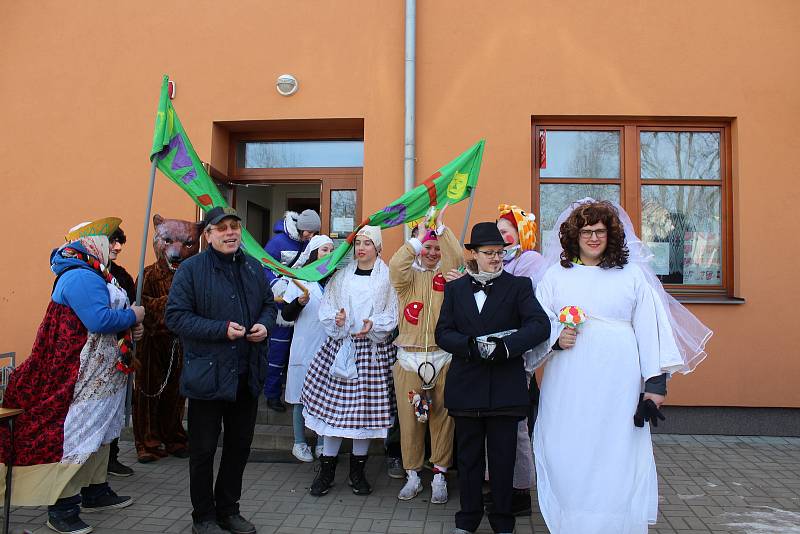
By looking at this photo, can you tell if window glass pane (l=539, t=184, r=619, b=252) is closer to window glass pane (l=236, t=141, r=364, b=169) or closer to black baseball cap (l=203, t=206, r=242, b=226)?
window glass pane (l=236, t=141, r=364, b=169)

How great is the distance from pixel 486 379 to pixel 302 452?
2154 millimetres

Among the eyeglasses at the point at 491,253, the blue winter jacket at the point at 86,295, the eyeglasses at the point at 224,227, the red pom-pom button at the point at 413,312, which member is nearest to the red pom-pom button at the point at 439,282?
the red pom-pom button at the point at 413,312

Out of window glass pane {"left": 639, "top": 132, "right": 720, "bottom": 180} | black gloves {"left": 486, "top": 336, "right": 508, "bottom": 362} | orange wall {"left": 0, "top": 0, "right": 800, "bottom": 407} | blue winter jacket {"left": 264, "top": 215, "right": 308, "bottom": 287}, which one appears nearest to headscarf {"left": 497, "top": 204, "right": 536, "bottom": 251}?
black gloves {"left": 486, "top": 336, "right": 508, "bottom": 362}

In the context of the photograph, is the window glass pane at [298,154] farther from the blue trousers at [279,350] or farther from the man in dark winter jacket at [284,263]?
the blue trousers at [279,350]

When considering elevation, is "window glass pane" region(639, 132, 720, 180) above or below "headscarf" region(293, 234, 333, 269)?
above

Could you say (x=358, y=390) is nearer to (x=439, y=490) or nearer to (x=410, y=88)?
(x=439, y=490)

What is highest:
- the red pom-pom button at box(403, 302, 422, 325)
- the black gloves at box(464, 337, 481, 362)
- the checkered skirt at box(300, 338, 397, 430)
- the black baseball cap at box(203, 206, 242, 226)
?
the black baseball cap at box(203, 206, 242, 226)

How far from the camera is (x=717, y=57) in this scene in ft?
19.2

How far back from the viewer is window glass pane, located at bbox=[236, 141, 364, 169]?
6.70m

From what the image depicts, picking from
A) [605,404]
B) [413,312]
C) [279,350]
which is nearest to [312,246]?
[279,350]

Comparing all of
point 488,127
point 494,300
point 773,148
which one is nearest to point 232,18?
point 488,127

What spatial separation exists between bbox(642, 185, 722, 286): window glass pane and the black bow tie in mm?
3435

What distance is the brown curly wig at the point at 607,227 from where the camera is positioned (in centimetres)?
313

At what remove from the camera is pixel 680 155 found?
613 cm
